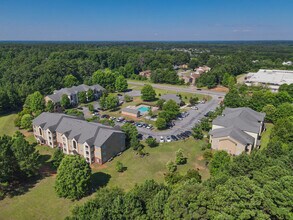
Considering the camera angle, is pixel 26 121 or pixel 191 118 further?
pixel 191 118

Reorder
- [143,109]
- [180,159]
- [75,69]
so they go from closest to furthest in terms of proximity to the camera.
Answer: [180,159] < [143,109] < [75,69]

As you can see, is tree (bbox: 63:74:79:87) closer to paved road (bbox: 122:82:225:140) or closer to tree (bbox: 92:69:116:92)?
tree (bbox: 92:69:116:92)

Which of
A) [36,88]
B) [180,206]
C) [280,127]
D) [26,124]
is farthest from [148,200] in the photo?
[36,88]

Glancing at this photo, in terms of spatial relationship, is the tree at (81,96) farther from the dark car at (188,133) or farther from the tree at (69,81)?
the dark car at (188,133)

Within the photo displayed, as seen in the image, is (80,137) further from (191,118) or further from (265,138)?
(265,138)

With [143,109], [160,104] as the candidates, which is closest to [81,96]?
[143,109]

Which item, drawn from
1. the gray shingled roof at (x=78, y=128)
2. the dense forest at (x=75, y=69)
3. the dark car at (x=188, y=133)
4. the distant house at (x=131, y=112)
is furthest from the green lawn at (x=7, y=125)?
the dark car at (x=188, y=133)

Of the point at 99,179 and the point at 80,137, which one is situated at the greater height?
the point at 80,137
